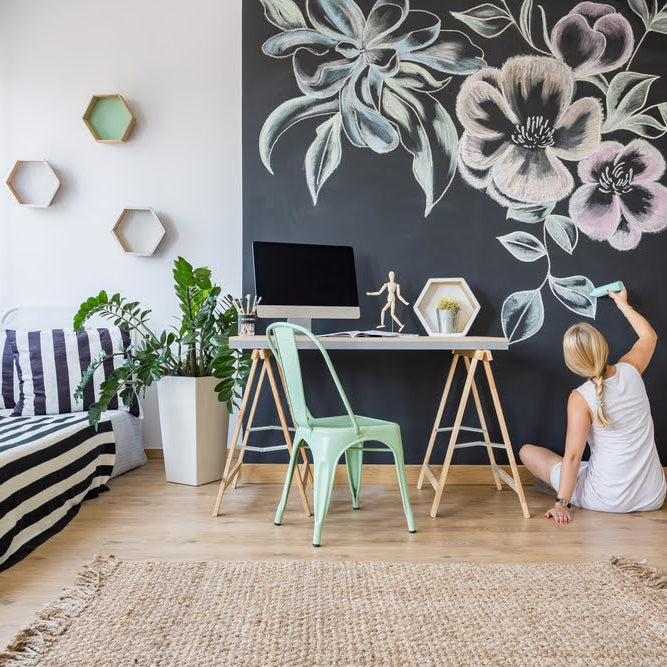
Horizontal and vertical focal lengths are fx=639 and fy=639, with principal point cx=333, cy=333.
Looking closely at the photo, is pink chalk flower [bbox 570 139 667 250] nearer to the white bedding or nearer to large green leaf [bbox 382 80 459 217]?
large green leaf [bbox 382 80 459 217]

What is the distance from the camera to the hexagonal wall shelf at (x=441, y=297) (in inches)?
127

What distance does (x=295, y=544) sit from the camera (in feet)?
7.63

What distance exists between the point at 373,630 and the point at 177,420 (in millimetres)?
1764

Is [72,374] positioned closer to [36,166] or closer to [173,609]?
[36,166]

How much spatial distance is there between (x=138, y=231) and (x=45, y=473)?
1.69 m

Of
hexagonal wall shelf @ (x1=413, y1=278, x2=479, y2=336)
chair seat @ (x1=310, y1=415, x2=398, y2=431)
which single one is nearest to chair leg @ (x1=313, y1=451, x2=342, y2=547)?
chair seat @ (x1=310, y1=415, x2=398, y2=431)

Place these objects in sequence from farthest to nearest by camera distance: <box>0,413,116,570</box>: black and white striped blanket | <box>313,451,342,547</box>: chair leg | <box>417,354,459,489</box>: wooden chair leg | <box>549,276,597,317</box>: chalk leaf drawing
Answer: <box>549,276,597,317</box>: chalk leaf drawing → <box>417,354,459,489</box>: wooden chair leg → <box>313,451,342,547</box>: chair leg → <box>0,413,116,570</box>: black and white striped blanket

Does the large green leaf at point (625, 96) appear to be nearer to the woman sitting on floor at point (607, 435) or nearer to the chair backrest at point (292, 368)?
the woman sitting on floor at point (607, 435)

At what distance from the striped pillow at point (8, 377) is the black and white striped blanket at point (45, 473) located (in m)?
0.25

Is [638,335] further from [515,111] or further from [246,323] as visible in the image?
[246,323]

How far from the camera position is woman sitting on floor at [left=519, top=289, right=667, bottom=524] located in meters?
2.70

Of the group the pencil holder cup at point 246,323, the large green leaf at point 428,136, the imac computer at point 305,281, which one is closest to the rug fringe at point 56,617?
the pencil holder cup at point 246,323

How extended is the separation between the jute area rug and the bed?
37 cm

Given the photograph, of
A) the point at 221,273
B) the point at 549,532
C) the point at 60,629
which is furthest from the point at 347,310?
the point at 60,629
